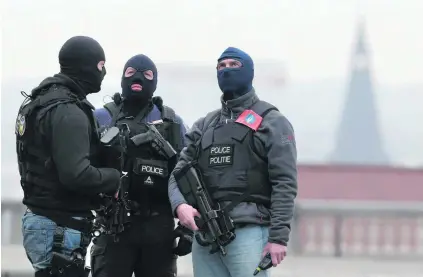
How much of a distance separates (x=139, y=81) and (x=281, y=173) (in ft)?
3.01

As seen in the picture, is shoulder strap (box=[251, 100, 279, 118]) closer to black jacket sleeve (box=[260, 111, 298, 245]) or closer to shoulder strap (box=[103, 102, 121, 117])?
black jacket sleeve (box=[260, 111, 298, 245])

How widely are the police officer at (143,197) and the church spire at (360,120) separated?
13812mm

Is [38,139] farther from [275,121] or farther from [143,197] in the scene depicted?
[275,121]

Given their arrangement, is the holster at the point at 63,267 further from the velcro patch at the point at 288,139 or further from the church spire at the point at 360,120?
the church spire at the point at 360,120

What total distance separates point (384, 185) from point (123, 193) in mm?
8171

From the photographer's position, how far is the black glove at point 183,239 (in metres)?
3.78

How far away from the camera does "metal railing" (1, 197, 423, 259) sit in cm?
853

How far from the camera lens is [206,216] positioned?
10.9 feet

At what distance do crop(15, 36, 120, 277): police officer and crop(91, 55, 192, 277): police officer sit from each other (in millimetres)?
466

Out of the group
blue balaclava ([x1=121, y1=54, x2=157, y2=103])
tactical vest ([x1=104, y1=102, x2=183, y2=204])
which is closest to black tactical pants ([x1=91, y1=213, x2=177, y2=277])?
tactical vest ([x1=104, y1=102, x2=183, y2=204])

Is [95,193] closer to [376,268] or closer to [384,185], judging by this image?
[376,268]

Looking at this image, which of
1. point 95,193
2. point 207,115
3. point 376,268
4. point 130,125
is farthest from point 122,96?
point 376,268

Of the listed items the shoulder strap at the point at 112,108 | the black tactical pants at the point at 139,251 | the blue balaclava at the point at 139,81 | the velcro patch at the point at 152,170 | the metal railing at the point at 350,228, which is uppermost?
the blue balaclava at the point at 139,81

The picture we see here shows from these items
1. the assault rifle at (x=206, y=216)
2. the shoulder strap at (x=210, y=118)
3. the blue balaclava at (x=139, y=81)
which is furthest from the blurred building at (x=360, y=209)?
the assault rifle at (x=206, y=216)
